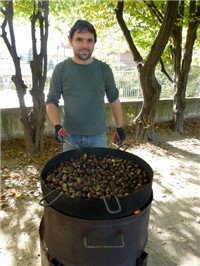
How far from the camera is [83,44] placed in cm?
237

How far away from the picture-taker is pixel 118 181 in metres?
1.86

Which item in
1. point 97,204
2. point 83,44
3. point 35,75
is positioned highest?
point 83,44

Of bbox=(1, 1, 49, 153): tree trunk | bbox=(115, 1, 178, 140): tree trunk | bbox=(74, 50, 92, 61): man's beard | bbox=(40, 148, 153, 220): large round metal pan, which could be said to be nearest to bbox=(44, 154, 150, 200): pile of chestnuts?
bbox=(40, 148, 153, 220): large round metal pan

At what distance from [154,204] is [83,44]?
2376 millimetres

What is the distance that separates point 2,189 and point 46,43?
2.61 meters

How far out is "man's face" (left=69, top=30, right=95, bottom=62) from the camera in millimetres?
2354

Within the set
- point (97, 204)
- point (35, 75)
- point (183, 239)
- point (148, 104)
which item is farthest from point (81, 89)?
point (148, 104)

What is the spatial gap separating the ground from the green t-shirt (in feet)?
4.45

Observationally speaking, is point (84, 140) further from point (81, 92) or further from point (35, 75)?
point (35, 75)

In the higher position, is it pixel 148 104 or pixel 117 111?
pixel 117 111

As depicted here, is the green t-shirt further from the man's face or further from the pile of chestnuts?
the pile of chestnuts

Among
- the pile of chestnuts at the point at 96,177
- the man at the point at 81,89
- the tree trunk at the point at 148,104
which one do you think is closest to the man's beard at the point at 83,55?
the man at the point at 81,89

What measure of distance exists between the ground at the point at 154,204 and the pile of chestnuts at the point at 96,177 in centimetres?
118

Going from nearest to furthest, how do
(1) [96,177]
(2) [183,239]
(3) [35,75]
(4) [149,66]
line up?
(1) [96,177], (2) [183,239], (3) [35,75], (4) [149,66]
